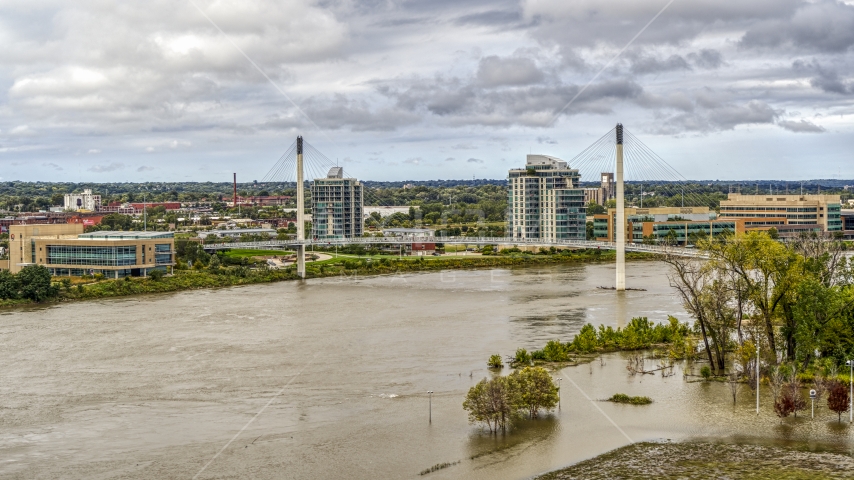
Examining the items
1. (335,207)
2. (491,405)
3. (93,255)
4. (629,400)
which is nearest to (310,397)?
(491,405)

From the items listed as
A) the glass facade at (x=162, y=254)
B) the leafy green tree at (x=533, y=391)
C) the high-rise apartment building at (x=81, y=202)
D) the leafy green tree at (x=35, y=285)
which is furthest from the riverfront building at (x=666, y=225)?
the high-rise apartment building at (x=81, y=202)

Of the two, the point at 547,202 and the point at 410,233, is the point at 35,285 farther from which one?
the point at 547,202

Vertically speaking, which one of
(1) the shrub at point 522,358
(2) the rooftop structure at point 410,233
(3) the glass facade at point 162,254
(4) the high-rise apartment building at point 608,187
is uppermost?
(4) the high-rise apartment building at point 608,187

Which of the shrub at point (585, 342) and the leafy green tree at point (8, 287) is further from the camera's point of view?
the leafy green tree at point (8, 287)

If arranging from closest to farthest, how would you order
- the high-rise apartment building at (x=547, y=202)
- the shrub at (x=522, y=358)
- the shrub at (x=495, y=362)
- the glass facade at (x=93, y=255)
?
the shrub at (x=495, y=362)
the shrub at (x=522, y=358)
the glass facade at (x=93, y=255)
the high-rise apartment building at (x=547, y=202)

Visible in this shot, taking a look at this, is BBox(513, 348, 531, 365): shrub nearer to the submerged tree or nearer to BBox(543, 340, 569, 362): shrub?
BBox(543, 340, 569, 362): shrub

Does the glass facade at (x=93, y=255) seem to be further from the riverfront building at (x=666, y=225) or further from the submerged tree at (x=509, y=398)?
the riverfront building at (x=666, y=225)

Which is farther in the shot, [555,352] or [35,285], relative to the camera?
[35,285]

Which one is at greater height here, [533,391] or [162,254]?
[162,254]
